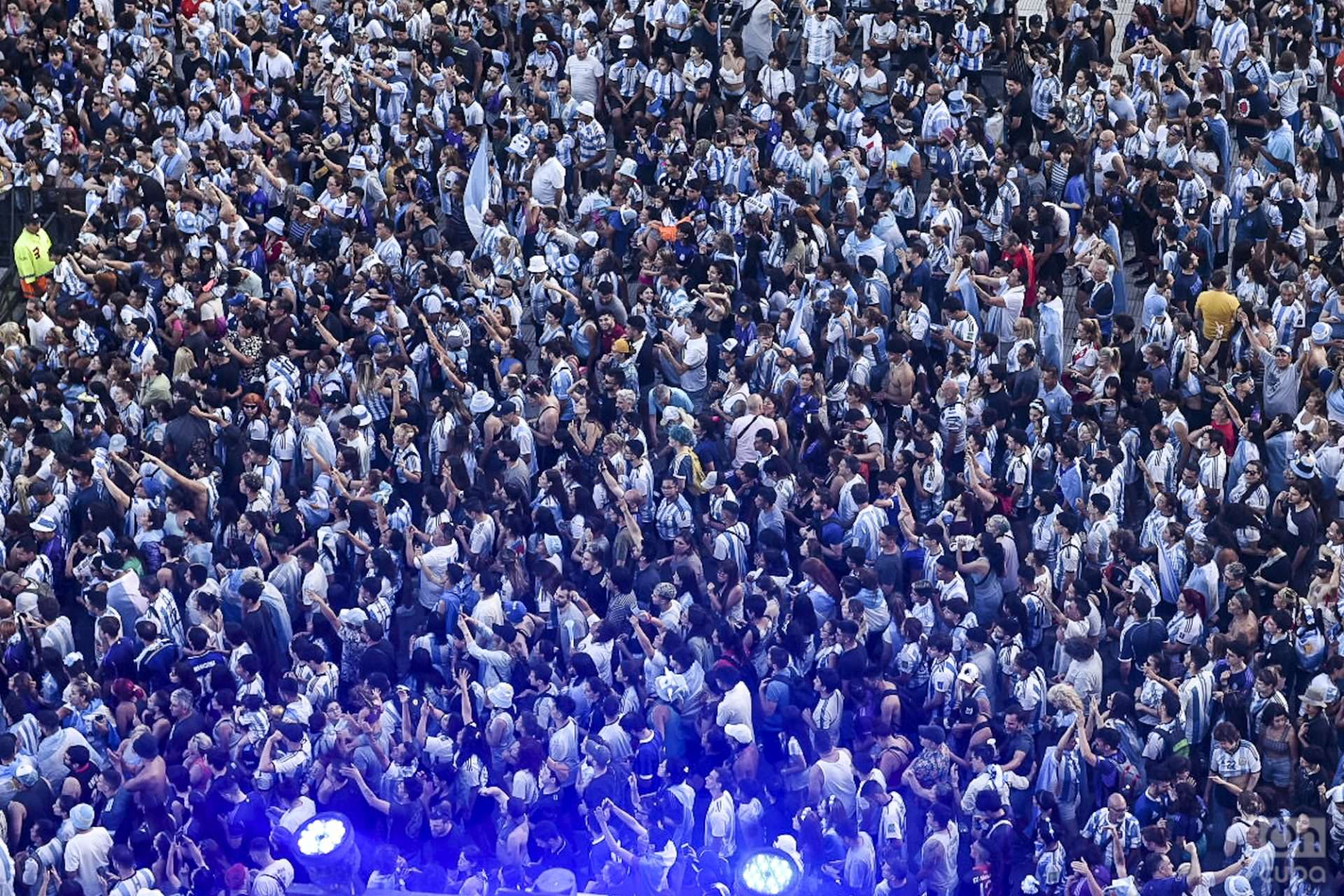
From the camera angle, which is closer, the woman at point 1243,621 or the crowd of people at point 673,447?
the crowd of people at point 673,447

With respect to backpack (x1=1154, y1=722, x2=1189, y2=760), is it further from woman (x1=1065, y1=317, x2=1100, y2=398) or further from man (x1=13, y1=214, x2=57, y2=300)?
man (x1=13, y1=214, x2=57, y2=300)

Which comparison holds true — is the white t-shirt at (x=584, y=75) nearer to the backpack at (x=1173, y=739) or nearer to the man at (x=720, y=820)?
the man at (x=720, y=820)

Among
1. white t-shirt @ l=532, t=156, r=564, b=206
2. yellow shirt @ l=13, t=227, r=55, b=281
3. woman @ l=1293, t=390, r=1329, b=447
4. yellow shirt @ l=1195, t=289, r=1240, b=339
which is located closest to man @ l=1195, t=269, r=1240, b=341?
yellow shirt @ l=1195, t=289, r=1240, b=339

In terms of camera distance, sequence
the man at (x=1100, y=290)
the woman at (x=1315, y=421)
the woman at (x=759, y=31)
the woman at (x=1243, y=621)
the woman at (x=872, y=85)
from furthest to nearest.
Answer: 1. the woman at (x=759, y=31)
2. the woman at (x=872, y=85)
3. the man at (x=1100, y=290)
4. the woman at (x=1315, y=421)
5. the woman at (x=1243, y=621)

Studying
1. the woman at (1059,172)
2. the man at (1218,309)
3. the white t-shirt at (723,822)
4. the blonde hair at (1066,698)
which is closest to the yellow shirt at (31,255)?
the woman at (1059,172)

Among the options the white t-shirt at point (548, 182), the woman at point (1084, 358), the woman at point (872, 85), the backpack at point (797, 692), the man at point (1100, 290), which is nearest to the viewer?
the backpack at point (797, 692)

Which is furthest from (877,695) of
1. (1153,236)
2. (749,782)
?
(1153,236)

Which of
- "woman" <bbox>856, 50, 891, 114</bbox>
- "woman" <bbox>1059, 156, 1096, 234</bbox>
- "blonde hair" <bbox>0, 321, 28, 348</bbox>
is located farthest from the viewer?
"woman" <bbox>856, 50, 891, 114</bbox>

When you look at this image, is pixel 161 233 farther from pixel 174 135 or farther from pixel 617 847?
pixel 617 847
